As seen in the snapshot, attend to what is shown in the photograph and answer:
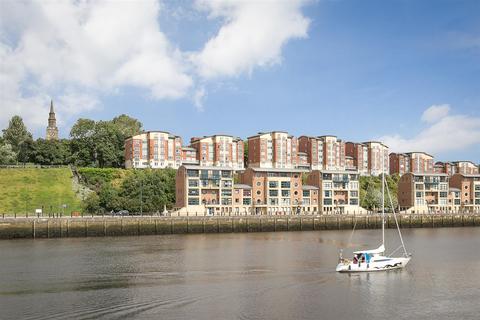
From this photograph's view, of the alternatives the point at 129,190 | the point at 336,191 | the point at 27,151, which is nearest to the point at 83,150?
the point at 27,151

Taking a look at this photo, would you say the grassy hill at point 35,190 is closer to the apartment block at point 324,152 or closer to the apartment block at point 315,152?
the apartment block at point 315,152

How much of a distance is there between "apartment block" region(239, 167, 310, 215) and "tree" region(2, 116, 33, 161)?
79876 millimetres

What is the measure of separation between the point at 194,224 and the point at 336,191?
52115 mm

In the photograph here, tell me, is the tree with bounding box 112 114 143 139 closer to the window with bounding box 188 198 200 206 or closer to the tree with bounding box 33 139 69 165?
the tree with bounding box 33 139 69 165

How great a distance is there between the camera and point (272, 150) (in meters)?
179

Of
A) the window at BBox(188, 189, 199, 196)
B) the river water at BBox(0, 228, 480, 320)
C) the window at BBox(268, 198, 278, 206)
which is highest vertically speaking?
the window at BBox(188, 189, 199, 196)

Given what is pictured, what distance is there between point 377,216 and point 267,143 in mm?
60529

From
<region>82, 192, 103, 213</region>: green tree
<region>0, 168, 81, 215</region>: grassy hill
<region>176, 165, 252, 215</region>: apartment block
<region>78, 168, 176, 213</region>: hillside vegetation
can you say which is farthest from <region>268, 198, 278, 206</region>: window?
<region>0, 168, 81, 215</region>: grassy hill

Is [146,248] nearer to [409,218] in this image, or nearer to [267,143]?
[409,218]

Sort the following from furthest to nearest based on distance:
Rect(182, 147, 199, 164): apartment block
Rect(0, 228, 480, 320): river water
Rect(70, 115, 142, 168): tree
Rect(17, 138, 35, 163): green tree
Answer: Rect(182, 147, 199, 164): apartment block → Rect(70, 115, 142, 168): tree → Rect(17, 138, 35, 163): green tree → Rect(0, 228, 480, 320): river water

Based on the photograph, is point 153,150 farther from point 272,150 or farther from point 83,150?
point 272,150

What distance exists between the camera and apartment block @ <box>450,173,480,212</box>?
16475 cm

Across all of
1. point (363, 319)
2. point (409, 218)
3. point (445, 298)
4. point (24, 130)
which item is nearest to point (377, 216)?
point (409, 218)

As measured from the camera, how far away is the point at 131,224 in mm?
103062
